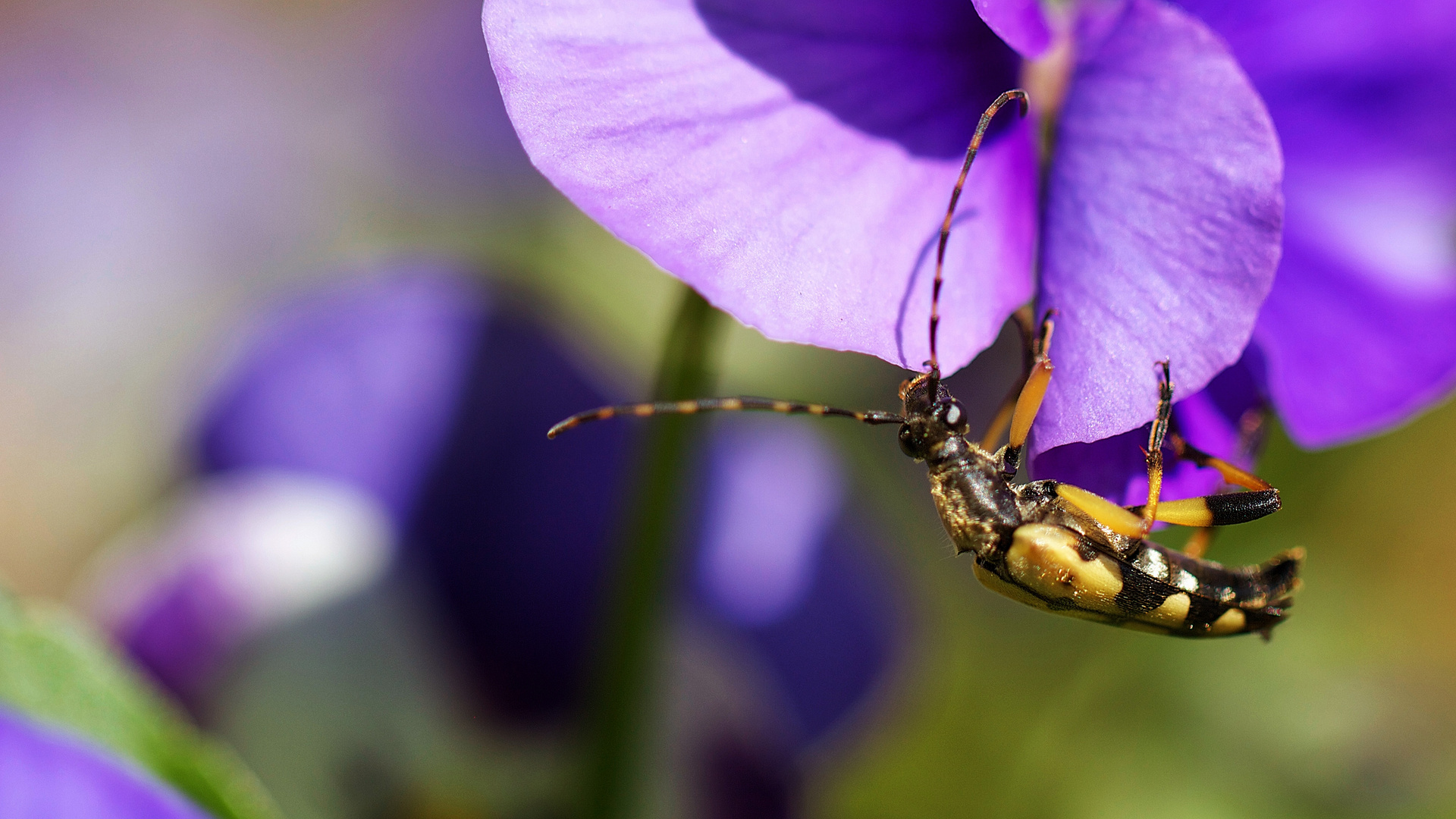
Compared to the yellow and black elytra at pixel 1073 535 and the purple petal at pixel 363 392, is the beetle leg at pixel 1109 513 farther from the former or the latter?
the purple petal at pixel 363 392

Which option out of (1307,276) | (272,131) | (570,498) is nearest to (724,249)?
(1307,276)

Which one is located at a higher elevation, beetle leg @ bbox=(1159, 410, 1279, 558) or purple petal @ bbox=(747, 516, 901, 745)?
beetle leg @ bbox=(1159, 410, 1279, 558)

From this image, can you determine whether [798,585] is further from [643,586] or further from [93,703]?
[93,703]

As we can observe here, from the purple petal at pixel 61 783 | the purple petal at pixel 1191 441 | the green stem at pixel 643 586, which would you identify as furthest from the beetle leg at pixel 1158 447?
the purple petal at pixel 61 783

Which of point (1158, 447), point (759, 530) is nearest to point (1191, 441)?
point (1158, 447)

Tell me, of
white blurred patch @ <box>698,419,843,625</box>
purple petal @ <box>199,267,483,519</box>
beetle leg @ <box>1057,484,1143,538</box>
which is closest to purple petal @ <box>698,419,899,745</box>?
white blurred patch @ <box>698,419,843,625</box>

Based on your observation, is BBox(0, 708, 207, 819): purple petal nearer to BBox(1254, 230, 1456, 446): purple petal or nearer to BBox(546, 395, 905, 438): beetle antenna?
BBox(546, 395, 905, 438): beetle antenna
